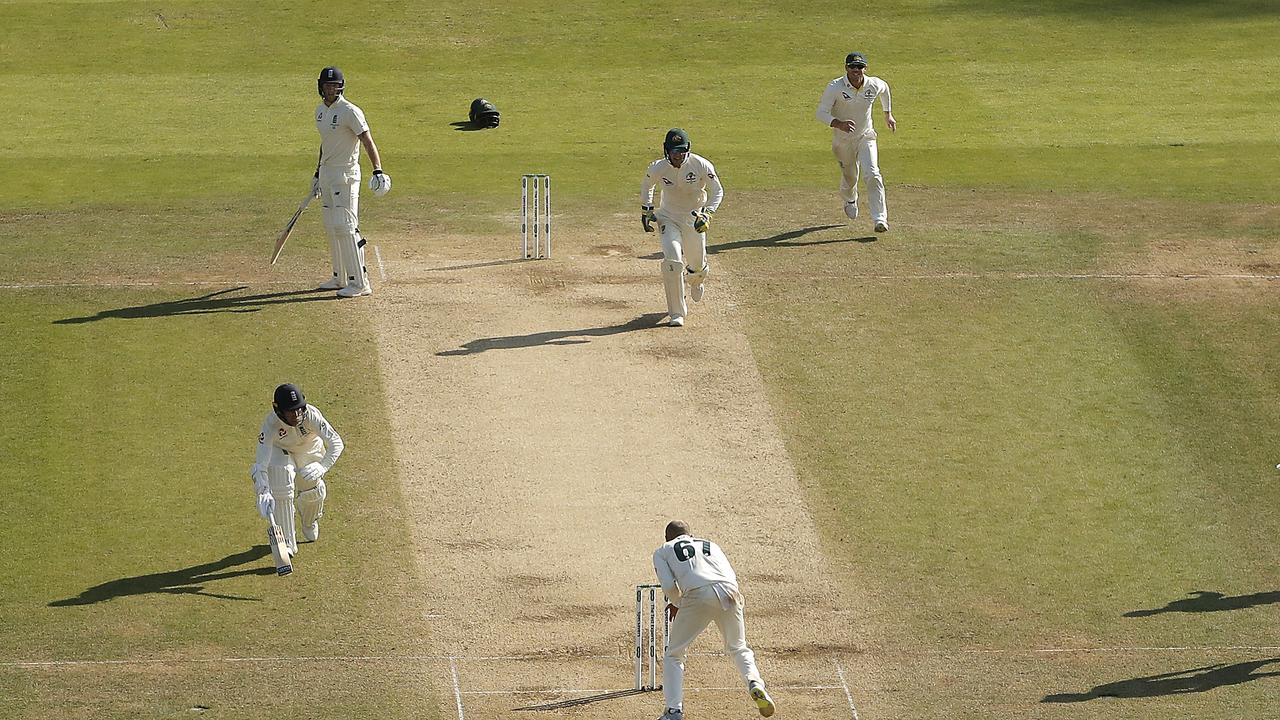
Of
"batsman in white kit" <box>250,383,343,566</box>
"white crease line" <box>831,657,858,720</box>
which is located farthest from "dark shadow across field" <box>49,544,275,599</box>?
"white crease line" <box>831,657,858,720</box>

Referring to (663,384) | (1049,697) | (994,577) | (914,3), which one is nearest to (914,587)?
(994,577)

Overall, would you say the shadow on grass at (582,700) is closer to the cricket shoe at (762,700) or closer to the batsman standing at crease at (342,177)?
the cricket shoe at (762,700)

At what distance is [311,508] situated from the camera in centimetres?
1645

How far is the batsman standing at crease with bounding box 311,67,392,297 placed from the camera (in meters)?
21.3

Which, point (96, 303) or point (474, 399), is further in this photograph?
point (96, 303)

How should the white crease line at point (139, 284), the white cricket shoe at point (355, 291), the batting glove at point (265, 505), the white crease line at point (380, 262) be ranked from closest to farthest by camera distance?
the batting glove at point (265, 505), the white cricket shoe at point (355, 291), the white crease line at point (139, 284), the white crease line at point (380, 262)

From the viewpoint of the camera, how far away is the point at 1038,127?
2984cm

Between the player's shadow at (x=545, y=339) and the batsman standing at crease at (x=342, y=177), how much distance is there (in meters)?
2.12

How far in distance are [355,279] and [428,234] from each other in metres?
2.49

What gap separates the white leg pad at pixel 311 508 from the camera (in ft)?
53.5

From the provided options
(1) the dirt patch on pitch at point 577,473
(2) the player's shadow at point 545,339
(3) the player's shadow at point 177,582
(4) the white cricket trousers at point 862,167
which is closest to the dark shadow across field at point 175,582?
(3) the player's shadow at point 177,582

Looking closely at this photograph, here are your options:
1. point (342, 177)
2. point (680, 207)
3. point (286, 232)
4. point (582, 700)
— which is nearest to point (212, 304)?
point (286, 232)

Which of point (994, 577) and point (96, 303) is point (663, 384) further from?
point (96, 303)

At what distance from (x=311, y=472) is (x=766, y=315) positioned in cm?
739
